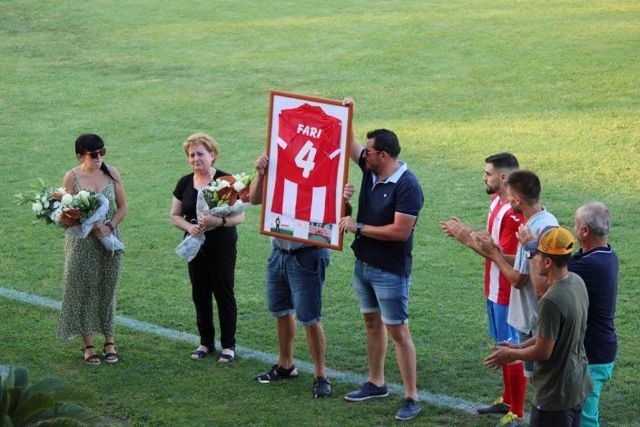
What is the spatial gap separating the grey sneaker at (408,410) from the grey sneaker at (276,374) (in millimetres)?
1264

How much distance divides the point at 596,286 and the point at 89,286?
486cm

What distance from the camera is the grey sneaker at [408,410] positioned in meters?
9.12

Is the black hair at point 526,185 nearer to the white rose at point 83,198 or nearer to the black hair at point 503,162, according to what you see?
the black hair at point 503,162

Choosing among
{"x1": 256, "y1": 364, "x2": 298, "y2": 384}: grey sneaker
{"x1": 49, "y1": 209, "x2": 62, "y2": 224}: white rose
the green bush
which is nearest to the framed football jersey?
{"x1": 256, "y1": 364, "x2": 298, "y2": 384}: grey sneaker

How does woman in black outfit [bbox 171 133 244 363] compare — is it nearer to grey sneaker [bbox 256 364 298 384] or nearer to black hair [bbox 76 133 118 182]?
grey sneaker [bbox 256 364 298 384]

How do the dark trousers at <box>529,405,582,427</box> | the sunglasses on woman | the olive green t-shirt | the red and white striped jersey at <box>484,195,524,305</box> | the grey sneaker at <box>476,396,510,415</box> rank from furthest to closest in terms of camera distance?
1. the sunglasses on woman
2. the grey sneaker at <box>476,396,510,415</box>
3. the red and white striped jersey at <box>484,195,524,305</box>
4. the dark trousers at <box>529,405,582,427</box>
5. the olive green t-shirt

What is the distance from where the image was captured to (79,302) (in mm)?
10539

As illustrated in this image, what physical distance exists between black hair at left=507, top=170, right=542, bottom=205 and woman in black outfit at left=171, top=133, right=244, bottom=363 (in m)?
2.93

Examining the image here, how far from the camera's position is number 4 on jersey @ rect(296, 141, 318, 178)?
30.7ft

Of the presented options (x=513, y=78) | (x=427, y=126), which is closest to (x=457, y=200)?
(x=427, y=126)

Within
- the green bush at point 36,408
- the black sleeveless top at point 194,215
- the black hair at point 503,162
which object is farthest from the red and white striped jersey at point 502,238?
the green bush at point 36,408

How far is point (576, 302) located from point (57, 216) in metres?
4.96

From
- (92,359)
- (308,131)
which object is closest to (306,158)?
(308,131)

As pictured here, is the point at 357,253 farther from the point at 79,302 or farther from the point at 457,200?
the point at 457,200
